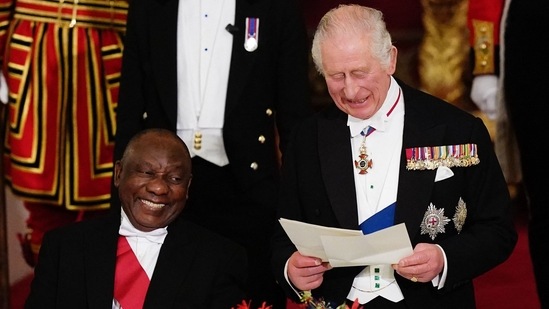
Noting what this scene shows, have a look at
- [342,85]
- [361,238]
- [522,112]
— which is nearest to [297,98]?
[522,112]

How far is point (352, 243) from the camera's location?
296 cm

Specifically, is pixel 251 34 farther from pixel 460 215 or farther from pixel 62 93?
pixel 460 215

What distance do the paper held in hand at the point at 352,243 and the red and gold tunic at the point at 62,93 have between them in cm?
184

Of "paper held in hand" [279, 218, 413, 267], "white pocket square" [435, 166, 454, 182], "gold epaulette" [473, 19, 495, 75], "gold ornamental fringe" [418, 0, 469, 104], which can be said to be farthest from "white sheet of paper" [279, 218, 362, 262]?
"gold ornamental fringe" [418, 0, 469, 104]

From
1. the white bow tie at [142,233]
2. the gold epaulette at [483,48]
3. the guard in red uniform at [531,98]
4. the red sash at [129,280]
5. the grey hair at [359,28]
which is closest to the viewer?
the grey hair at [359,28]

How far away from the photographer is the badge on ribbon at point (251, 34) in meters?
4.04

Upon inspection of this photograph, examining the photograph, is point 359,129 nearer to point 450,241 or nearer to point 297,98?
point 450,241

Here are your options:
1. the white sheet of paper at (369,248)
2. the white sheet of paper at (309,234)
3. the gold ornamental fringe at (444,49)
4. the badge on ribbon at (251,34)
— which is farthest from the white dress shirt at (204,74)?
the gold ornamental fringe at (444,49)

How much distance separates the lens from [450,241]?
311 cm

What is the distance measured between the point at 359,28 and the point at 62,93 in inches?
74.8

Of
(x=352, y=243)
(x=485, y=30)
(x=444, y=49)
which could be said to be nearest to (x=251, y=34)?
(x=485, y=30)

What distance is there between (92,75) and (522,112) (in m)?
1.66

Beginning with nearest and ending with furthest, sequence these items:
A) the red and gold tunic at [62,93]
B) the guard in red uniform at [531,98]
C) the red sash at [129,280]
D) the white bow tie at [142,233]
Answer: the red sash at [129,280] < the white bow tie at [142,233] < the guard in red uniform at [531,98] < the red and gold tunic at [62,93]

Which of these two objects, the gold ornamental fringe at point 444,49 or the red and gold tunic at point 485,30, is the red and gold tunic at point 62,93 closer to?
the red and gold tunic at point 485,30
